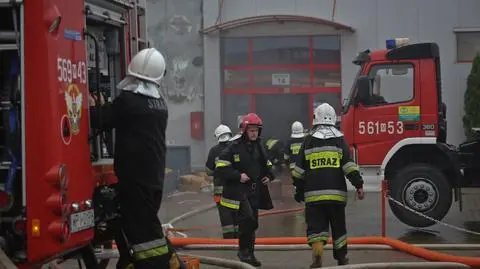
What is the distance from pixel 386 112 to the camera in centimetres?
1153

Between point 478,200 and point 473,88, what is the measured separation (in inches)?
239

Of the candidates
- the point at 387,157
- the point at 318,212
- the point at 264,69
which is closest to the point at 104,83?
the point at 318,212

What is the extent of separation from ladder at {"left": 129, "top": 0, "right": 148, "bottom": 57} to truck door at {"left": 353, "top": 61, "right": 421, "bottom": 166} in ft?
18.3

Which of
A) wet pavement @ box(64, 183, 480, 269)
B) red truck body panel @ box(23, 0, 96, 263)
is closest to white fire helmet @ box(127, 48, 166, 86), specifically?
red truck body panel @ box(23, 0, 96, 263)

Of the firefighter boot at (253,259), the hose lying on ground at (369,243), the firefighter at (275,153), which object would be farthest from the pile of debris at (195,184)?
the firefighter boot at (253,259)

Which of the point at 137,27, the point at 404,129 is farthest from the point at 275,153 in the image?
the point at 137,27

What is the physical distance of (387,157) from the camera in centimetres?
1142

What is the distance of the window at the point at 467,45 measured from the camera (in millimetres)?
20672

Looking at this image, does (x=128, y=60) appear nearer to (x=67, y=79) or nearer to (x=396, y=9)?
(x=67, y=79)

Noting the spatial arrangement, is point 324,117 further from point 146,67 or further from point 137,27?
point 146,67

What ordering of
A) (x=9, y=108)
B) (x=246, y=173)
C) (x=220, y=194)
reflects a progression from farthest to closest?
(x=220, y=194) < (x=246, y=173) < (x=9, y=108)

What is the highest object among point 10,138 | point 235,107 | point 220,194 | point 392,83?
point 392,83

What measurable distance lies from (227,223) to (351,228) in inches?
107

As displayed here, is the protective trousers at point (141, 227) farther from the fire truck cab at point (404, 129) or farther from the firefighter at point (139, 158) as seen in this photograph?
the fire truck cab at point (404, 129)
